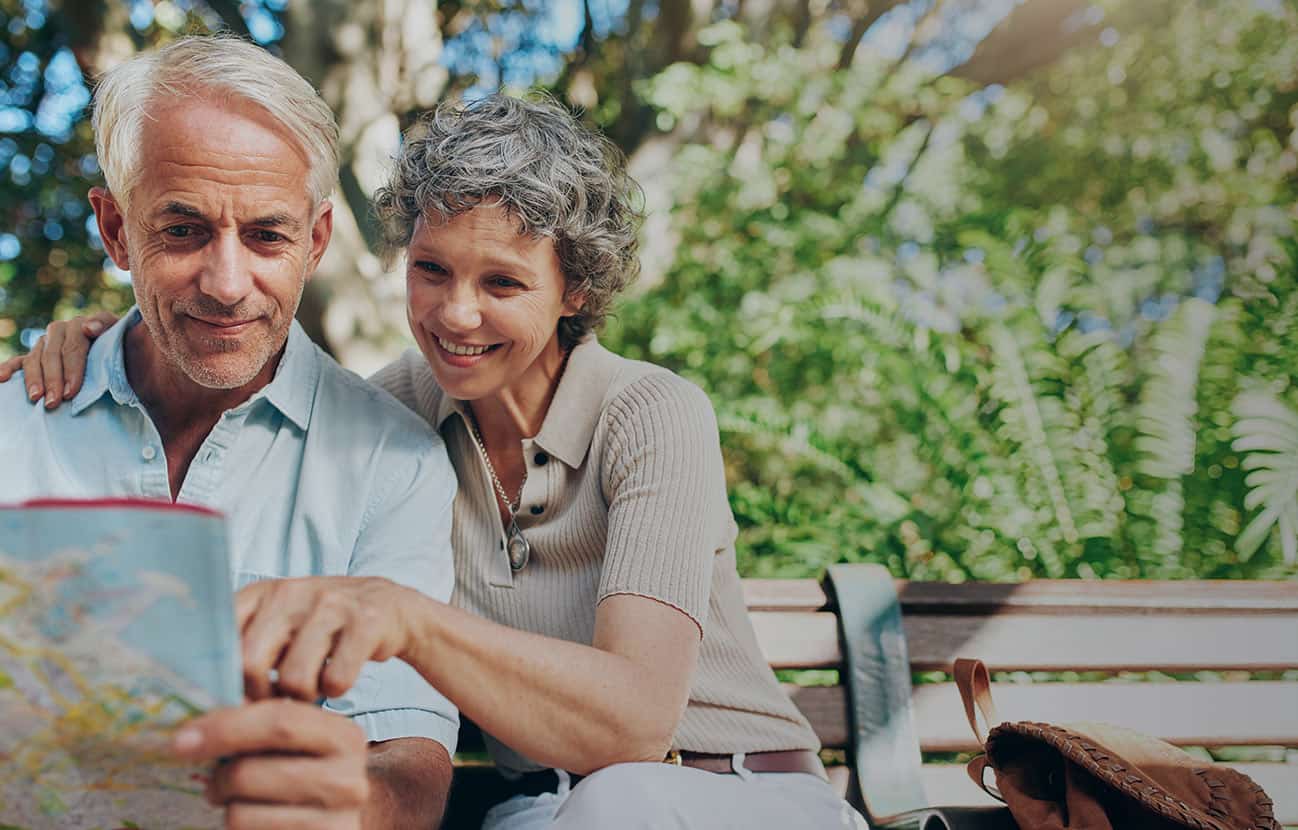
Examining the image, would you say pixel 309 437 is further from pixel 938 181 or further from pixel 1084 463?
pixel 938 181

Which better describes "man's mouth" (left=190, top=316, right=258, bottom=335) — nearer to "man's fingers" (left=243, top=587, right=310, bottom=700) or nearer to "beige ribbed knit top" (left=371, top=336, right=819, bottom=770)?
"beige ribbed knit top" (left=371, top=336, right=819, bottom=770)

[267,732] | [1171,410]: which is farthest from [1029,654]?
[267,732]

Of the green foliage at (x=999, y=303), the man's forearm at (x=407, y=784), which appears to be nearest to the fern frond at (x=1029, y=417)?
the green foliage at (x=999, y=303)

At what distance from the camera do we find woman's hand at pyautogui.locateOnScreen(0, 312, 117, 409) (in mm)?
2059

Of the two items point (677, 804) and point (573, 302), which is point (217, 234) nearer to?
point (573, 302)

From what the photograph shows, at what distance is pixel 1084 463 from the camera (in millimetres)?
4039

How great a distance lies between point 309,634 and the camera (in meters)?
1.09

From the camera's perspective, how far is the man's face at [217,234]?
73.4 inches

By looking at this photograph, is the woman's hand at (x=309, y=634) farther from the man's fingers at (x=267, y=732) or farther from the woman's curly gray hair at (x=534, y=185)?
the woman's curly gray hair at (x=534, y=185)

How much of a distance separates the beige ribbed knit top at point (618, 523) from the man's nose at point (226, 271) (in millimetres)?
506

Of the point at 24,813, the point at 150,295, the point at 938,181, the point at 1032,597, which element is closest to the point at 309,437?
the point at 150,295

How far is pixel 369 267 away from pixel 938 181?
295 cm

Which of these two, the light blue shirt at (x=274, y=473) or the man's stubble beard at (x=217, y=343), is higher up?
the man's stubble beard at (x=217, y=343)

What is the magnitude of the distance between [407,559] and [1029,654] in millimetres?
1514
